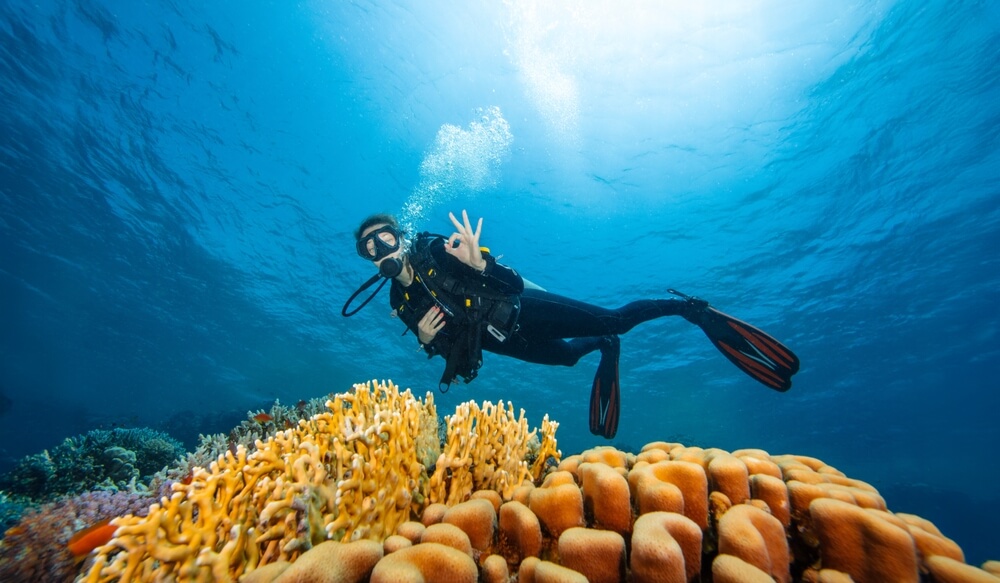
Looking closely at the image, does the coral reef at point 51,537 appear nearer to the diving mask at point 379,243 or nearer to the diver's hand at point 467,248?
the diving mask at point 379,243

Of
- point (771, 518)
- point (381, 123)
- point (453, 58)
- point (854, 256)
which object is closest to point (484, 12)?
point (453, 58)

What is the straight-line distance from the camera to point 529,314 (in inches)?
235

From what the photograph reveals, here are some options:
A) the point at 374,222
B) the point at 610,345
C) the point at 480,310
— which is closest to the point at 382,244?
the point at 374,222

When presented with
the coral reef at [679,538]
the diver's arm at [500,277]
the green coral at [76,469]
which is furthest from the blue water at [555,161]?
the coral reef at [679,538]

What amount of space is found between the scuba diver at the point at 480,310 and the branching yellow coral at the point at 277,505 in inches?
97.4

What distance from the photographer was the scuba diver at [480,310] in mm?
5027

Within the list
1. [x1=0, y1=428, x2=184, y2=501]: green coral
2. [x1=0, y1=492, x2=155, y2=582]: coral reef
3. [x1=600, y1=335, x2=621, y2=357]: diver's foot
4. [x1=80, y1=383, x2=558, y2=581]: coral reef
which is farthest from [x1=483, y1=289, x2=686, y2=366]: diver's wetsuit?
[x1=0, y1=428, x2=184, y2=501]: green coral

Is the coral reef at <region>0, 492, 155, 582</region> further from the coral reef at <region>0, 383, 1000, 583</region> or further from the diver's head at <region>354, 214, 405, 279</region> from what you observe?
the diver's head at <region>354, 214, 405, 279</region>

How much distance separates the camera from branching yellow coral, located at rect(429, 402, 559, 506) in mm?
2533

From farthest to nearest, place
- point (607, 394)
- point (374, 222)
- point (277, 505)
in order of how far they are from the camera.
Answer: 1. point (607, 394)
2. point (374, 222)
3. point (277, 505)

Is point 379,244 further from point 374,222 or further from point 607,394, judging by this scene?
point 607,394

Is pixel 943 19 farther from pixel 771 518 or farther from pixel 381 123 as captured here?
pixel 381 123

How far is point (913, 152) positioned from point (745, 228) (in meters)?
6.77

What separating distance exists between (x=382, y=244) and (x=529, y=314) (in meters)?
2.55
